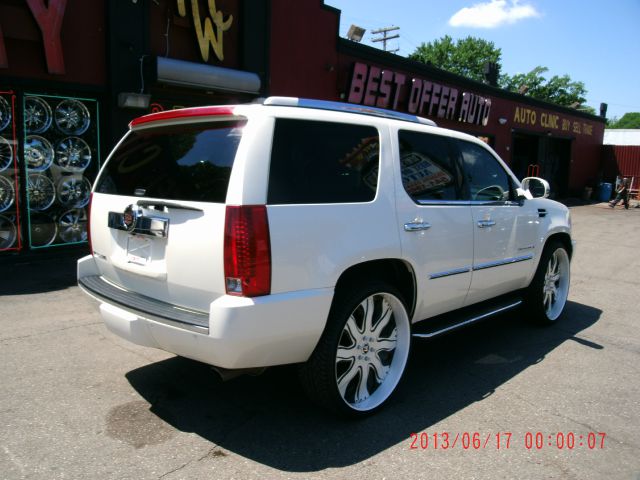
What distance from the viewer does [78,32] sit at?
7.98 m

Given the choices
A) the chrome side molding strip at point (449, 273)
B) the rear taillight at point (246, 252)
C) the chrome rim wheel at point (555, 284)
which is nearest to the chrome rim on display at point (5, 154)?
the rear taillight at point (246, 252)

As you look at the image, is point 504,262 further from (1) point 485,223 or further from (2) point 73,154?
(2) point 73,154

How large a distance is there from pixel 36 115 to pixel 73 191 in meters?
1.28

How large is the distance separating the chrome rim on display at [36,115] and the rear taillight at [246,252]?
21.4ft

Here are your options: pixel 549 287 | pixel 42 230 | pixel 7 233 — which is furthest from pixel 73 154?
pixel 549 287

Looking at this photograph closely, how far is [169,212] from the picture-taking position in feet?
10.0

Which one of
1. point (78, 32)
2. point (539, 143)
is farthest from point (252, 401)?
point (539, 143)

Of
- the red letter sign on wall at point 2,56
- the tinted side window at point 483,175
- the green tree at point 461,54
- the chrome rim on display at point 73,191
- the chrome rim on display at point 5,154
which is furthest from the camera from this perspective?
the green tree at point 461,54

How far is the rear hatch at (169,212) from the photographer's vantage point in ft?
9.39

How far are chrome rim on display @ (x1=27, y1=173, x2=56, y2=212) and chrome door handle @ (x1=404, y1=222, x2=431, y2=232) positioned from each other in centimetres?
661

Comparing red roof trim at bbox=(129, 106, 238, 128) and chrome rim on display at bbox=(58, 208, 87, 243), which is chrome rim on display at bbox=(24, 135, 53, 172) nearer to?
chrome rim on display at bbox=(58, 208, 87, 243)

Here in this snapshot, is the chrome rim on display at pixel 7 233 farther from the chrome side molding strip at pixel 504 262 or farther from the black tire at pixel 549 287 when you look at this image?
the black tire at pixel 549 287
